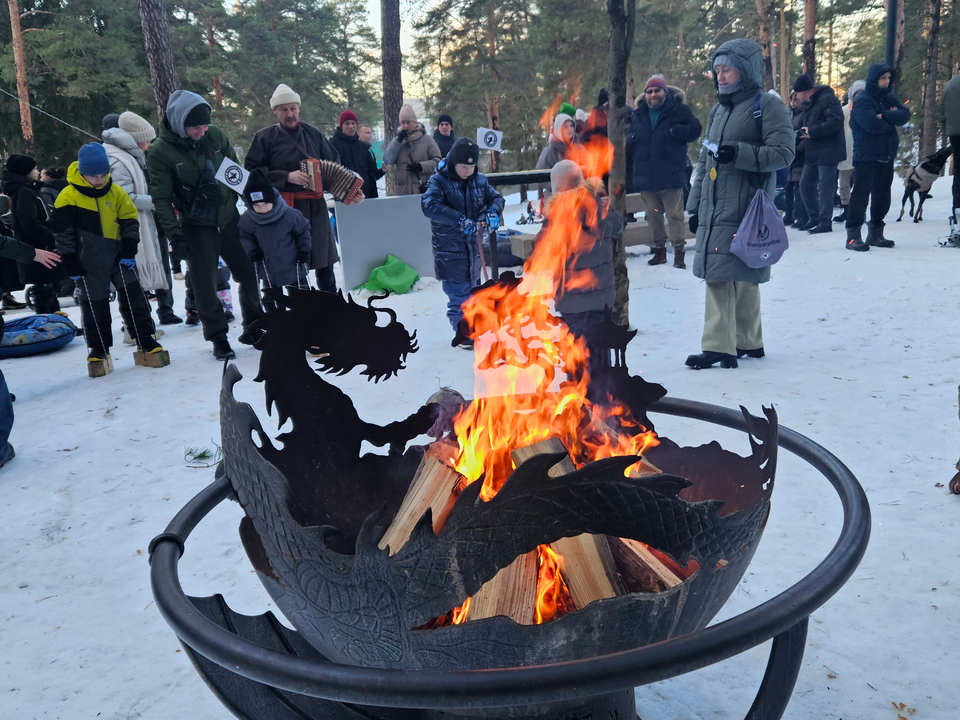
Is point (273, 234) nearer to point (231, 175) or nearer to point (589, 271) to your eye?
point (231, 175)

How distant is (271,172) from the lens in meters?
6.34

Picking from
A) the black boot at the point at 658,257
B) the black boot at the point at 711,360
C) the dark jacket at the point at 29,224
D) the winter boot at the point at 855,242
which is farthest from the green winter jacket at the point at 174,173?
the winter boot at the point at 855,242

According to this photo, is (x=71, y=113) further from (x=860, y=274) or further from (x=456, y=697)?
(x=456, y=697)

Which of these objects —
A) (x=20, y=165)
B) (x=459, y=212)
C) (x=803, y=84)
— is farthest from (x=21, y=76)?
(x=803, y=84)

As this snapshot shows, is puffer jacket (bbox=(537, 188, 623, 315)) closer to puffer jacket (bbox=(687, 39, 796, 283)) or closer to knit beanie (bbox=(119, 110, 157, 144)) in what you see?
puffer jacket (bbox=(687, 39, 796, 283))

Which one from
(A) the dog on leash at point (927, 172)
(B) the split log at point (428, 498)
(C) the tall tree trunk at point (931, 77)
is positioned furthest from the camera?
(C) the tall tree trunk at point (931, 77)

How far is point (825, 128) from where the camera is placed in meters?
8.76

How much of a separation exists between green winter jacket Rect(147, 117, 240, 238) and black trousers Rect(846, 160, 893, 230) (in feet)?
22.5

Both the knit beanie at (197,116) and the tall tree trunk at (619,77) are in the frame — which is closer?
the tall tree trunk at (619,77)

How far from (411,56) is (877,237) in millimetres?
24932

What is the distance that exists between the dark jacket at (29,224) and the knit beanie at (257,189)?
1590 mm

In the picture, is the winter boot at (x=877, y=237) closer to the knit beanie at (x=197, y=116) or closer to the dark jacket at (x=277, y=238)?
the dark jacket at (x=277, y=238)

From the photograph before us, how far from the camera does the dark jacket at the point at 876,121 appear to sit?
298 inches

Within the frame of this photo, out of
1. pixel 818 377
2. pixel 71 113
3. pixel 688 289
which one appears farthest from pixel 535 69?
pixel 818 377
